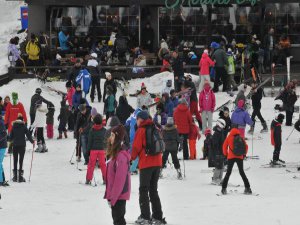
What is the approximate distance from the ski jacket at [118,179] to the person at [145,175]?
2098 millimetres

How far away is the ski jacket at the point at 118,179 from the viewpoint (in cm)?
1512

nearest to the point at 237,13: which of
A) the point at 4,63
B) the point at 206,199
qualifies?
the point at 4,63

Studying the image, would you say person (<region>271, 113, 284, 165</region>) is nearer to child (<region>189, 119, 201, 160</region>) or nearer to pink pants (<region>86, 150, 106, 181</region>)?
child (<region>189, 119, 201, 160</region>)

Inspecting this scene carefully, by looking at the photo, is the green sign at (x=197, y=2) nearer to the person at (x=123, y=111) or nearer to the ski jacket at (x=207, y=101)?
the ski jacket at (x=207, y=101)

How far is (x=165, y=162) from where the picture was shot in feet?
79.1

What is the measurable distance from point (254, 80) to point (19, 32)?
17.2 meters

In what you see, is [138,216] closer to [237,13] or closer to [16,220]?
[16,220]

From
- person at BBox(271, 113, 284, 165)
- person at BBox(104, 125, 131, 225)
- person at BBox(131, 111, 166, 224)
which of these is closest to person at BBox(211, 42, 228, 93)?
person at BBox(271, 113, 284, 165)

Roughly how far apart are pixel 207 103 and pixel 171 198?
9.57 m

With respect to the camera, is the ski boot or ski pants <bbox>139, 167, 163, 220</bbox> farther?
the ski boot

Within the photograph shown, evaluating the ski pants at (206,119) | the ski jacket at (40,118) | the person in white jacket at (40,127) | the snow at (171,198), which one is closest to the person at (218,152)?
the snow at (171,198)

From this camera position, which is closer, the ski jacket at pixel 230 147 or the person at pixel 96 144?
the ski jacket at pixel 230 147

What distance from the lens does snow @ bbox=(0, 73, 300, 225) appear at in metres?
18.5

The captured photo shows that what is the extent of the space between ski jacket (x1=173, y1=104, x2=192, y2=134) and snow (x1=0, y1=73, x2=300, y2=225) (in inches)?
30.8
